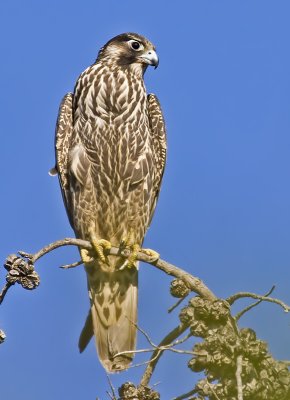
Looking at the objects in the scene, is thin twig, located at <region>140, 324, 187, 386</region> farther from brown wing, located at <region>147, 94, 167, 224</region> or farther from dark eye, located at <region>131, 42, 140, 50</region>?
dark eye, located at <region>131, 42, 140, 50</region>

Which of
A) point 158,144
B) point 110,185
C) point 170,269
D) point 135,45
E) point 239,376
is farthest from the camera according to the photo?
point 135,45

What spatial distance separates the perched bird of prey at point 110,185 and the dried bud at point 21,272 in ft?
6.65

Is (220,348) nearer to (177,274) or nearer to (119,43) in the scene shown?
(177,274)

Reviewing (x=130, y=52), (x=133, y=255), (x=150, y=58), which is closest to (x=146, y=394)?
(x=133, y=255)

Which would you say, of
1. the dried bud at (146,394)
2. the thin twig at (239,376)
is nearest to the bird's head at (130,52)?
the dried bud at (146,394)

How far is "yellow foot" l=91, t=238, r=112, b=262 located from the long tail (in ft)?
1.11

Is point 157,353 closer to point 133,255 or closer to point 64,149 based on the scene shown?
point 133,255

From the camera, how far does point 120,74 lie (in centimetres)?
614

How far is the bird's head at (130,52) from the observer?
6.24 meters

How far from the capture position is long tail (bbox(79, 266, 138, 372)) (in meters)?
5.72

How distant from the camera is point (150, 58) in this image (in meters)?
6.22

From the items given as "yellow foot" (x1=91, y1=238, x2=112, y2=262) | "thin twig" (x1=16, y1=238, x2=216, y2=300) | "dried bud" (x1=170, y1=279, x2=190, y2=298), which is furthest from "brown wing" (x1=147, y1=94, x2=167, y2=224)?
"dried bud" (x1=170, y1=279, x2=190, y2=298)

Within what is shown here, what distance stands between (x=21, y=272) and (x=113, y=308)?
253 centimetres

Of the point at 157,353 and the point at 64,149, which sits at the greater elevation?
the point at 64,149
